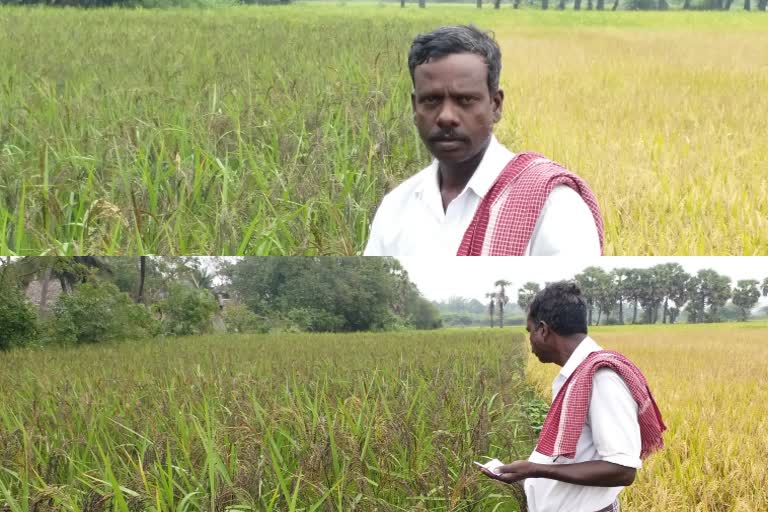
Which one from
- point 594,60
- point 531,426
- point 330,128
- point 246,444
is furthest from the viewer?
point 594,60

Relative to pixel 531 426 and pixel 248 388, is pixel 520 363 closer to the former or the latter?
pixel 531 426

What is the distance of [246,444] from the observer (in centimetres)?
221

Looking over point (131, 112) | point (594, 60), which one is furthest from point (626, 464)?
point (594, 60)

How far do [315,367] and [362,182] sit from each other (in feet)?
3.49

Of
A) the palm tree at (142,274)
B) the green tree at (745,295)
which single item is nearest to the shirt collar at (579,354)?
the green tree at (745,295)

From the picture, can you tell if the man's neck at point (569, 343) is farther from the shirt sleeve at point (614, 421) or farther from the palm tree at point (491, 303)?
the palm tree at point (491, 303)

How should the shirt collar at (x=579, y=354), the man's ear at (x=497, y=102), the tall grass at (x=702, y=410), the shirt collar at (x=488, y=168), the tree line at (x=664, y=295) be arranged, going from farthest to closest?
the tall grass at (x=702, y=410) → the tree line at (x=664, y=295) → the shirt collar at (x=579, y=354) → the man's ear at (x=497, y=102) → the shirt collar at (x=488, y=168)

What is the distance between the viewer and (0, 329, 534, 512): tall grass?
221cm

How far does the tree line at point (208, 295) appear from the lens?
255 centimetres

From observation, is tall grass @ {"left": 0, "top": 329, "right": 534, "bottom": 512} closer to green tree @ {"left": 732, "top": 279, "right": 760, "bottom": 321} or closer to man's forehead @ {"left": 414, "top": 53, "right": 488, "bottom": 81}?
green tree @ {"left": 732, "top": 279, "right": 760, "bottom": 321}

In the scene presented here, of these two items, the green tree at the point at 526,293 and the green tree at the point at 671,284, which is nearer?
the green tree at the point at 526,293

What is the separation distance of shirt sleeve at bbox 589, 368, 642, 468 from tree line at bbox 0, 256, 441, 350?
76cm

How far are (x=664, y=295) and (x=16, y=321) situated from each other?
2116 mm

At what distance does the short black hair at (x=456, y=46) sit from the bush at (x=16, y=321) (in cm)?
169
